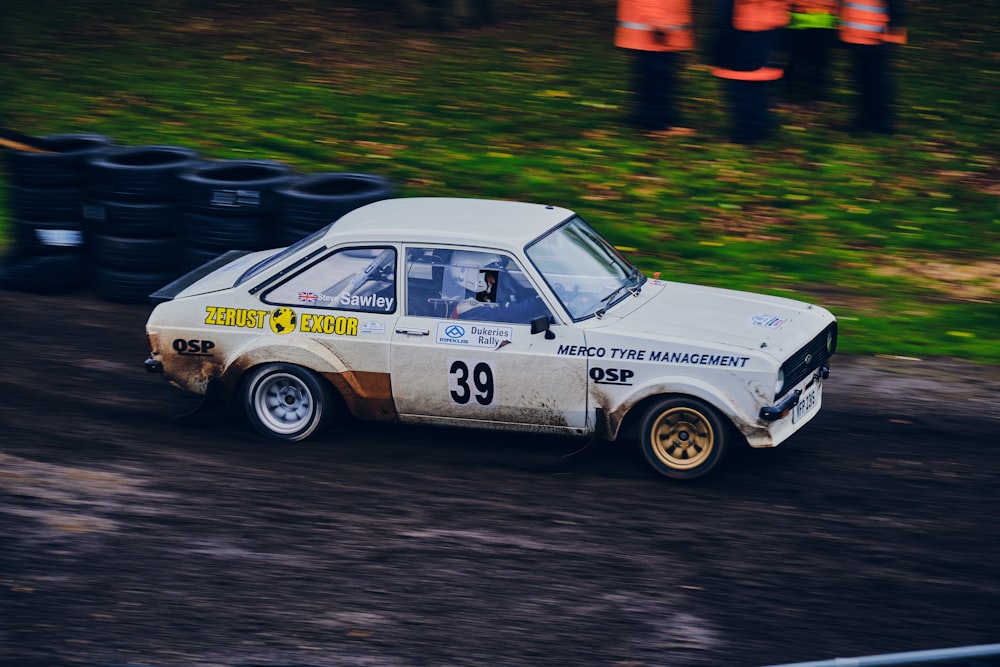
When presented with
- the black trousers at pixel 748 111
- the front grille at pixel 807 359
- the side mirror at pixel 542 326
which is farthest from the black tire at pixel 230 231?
the black trousers at pixel 748 111

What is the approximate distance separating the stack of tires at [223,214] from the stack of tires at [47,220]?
1.09 meters

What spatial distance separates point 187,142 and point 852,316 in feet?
27.5

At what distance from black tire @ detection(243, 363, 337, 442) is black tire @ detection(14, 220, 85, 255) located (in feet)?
11.7

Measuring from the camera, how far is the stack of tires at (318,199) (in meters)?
9.45

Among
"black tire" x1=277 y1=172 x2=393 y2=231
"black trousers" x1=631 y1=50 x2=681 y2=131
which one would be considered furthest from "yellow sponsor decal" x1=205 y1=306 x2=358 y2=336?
"black trousers" x1=631 y1=50 x2=681 y2=131

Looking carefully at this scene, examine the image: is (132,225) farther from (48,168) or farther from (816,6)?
(816,6)

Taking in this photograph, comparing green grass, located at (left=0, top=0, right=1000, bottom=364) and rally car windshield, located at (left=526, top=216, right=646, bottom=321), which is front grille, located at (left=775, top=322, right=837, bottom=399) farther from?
green grass, located at (left=0, top=0, right=1000, bottom=364)

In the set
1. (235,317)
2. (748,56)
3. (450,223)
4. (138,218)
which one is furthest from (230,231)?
(748,56)

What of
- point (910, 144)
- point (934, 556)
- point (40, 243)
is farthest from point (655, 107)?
point (934, 556)

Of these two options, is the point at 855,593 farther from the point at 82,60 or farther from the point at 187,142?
the point at 82,60

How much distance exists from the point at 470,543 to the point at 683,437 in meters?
1.57

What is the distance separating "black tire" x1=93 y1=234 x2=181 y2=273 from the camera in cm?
1024

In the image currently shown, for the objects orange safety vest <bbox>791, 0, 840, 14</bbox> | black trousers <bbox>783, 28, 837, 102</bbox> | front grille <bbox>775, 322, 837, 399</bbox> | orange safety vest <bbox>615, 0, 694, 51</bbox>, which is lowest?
front grille <bbox>775, 322, 837, 399</bbox>

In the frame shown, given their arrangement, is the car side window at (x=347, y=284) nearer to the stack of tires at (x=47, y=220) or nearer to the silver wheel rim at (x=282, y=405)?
the silver wheel rim at (x=282, y=405)
